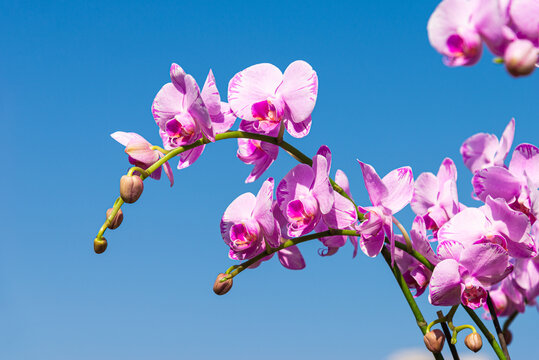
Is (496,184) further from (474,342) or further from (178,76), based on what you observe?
(178,76)

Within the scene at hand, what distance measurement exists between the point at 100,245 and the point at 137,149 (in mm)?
167

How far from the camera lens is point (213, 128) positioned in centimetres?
104

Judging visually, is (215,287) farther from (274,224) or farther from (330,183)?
(330,183)

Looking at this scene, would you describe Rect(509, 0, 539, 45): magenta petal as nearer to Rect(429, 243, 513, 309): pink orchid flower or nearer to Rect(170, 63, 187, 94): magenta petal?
Rect(429, 243, 513, 309): pink orchid flower

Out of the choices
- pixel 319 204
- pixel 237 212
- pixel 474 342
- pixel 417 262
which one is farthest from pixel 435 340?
pixel 237 212

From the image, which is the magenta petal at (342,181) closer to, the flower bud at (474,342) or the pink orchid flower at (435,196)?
the pink orchid flower at (435,196)

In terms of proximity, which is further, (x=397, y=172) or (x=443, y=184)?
(x=443, y=184)

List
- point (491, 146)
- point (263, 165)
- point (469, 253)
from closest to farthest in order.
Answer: point (469, 253)
point (263, 165)
point (491, 146)

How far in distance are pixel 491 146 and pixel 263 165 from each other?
1.57 feet

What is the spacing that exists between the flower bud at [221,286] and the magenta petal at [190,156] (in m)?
0.22

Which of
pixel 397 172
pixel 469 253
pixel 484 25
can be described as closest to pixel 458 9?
pixel 484 25

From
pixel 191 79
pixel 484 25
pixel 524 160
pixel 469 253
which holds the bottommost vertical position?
pixel 469 253

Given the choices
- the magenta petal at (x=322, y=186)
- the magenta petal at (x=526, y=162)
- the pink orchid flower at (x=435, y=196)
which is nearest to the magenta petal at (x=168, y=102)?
the magenta petal at (x=322, y=186)

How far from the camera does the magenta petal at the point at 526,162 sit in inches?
42.1
